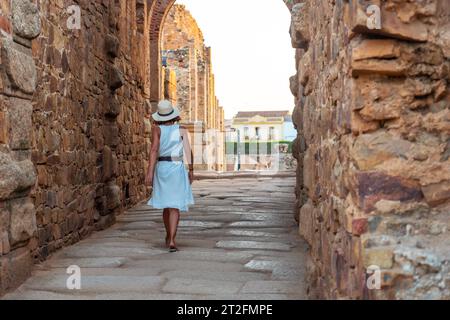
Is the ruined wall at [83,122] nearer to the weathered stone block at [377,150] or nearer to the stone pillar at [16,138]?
the stone pillar at [16,138]

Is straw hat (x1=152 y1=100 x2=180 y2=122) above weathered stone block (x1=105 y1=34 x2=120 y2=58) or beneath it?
beneath

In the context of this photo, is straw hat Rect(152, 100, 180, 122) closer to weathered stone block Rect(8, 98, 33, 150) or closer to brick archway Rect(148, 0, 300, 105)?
weathered stone block Rect(8, 98, 33, 150)

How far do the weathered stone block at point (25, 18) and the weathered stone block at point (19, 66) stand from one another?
0.10 meters

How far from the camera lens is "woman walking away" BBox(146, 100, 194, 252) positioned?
16.9ft

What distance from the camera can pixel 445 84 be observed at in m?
2.32

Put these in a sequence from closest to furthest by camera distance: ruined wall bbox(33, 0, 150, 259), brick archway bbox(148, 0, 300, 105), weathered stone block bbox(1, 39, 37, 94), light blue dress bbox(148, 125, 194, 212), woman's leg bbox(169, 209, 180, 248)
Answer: weathered stone block bbox(1, 39, 37, 94), ruined wall bbox(33, 0, 150, 259), woman's leg bbox(169, 209, 180, 248), light blue dress bbox(148, 125, 194, 212), brick archway bbox(148, 0, 300, 105)

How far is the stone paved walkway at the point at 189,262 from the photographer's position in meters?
3.60

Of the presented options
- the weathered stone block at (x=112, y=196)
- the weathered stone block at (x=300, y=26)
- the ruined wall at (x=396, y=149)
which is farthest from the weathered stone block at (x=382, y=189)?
the weathered stone block at (x=112, y=196)

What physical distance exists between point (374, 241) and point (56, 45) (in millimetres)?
3615

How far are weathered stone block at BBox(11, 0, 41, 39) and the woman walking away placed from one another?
4.84 ft

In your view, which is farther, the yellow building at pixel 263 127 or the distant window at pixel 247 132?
the yellow building at pixel 263 127

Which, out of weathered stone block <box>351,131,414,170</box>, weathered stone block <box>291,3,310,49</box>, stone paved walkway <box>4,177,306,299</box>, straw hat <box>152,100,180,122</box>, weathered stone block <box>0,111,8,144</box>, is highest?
weathered stone block <box>291,3,310,49</box>

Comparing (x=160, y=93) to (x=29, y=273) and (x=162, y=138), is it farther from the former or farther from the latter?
(x=29, y=273)

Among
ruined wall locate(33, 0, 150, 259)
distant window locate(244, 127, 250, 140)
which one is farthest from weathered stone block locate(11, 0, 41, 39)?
distant window locate(244, 127, 250, 140)
